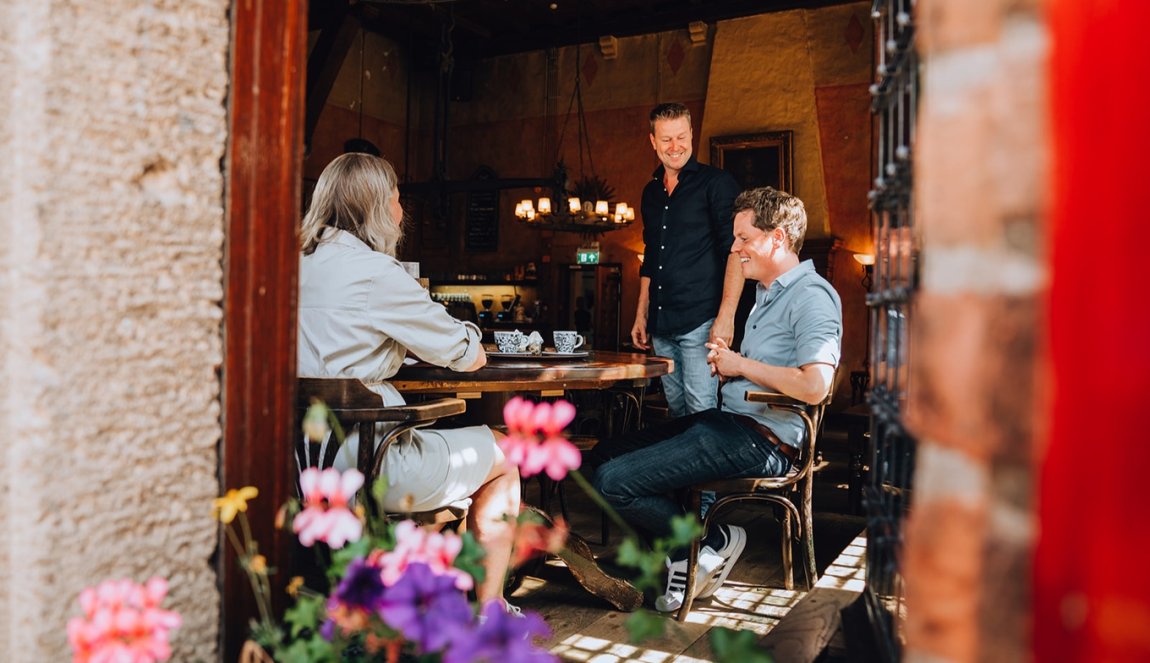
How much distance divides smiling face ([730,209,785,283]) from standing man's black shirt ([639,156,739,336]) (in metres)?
0.84

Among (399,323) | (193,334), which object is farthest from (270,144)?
(399,323)

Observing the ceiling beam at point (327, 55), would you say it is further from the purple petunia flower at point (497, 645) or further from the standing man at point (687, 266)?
the purple petunia flower at point (497, 645)

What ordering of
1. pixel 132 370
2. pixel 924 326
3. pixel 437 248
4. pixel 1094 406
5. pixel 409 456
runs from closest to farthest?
pixel 1094 406 → pixel 924 326 → pixel 132 370 → pixel 409 456 → pixel 437 248

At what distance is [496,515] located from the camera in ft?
7.41

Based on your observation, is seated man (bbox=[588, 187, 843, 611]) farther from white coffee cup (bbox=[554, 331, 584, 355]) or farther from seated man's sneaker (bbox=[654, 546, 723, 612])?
white coffee cup (bbox=[554, 331, 584, 355])

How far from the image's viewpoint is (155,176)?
1.26m

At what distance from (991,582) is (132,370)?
3.82 ft

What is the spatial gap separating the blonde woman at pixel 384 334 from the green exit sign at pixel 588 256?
7576mm

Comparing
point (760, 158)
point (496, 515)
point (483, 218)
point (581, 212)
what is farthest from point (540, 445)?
point (483, 218)

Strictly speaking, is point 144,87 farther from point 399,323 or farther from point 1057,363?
point 1057,363

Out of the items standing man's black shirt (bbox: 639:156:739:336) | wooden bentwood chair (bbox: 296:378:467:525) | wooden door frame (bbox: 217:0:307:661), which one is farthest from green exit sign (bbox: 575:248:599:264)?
wooden door frame (bbox: 217:0:307:661)

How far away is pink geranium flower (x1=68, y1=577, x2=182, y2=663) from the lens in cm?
93

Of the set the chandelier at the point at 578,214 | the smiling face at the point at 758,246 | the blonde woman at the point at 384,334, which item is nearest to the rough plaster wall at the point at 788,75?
the chandelier at the point at 578,214

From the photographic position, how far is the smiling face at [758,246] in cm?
269
